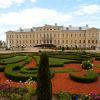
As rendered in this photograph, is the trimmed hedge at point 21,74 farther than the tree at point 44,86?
Yes

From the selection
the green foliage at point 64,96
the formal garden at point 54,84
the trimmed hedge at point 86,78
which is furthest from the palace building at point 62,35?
the green foliage at point 64,96

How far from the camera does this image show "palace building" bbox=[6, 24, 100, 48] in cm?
9075

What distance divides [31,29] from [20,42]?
691 cm

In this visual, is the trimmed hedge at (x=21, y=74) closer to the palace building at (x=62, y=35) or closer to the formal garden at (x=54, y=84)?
the formal garden at (x=54, y=84)

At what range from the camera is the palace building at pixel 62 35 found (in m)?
90.8

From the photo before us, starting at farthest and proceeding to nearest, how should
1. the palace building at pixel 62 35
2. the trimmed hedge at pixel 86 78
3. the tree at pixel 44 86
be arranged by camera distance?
the palace building at pixel 62 35 → the trimmed hedge at pixel 86 78 → the tree at pixel 44 86

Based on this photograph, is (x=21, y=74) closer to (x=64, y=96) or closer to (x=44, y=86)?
(x=64, y=96)

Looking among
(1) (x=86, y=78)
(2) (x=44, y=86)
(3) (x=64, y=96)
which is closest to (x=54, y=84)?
(1) (x=86, y=78)

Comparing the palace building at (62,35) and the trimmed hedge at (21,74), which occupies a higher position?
the palace building at (62,35)

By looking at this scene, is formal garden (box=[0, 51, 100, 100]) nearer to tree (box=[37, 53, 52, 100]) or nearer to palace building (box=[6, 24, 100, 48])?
tree (box=[37, 53, 52, 100])

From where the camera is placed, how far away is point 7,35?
97.5 meters

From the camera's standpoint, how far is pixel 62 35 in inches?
3632

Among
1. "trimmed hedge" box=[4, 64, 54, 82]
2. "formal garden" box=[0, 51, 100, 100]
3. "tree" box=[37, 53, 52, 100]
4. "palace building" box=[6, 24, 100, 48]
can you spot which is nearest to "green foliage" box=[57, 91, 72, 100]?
"formal garden" box=[0, 51, 100, 100]

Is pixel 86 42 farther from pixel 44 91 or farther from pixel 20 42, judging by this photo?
pixel 44 91
